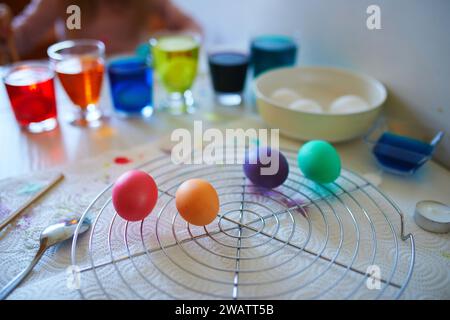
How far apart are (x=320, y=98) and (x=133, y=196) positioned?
1.66 ft

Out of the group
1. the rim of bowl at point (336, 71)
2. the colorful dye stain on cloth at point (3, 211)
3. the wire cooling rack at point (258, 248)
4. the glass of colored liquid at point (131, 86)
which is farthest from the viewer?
the glass of colored liquid at point (131, 86)

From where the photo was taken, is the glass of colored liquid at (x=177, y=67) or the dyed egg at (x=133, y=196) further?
the glass of colored liquid at (x=177, y=67)

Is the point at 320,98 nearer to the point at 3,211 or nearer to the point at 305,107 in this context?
the point at 305,107

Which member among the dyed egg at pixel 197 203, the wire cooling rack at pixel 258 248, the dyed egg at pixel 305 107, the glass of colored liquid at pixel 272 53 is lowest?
the wire cooling rack at pixel 258 248

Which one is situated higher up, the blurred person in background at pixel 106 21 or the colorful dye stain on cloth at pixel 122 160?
the blurred person in background at pixel 106 21

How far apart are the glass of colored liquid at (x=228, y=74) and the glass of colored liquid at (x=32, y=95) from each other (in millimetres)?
342

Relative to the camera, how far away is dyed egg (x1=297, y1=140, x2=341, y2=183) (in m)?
0.65

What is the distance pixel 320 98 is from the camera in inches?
→ 35.4

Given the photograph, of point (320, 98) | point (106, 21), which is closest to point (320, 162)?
point (320, 98)

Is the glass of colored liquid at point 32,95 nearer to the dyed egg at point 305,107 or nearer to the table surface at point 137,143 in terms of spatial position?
the table surface at point 137,143

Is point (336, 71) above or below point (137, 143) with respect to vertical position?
above

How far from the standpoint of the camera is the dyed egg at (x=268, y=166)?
2.10 feet

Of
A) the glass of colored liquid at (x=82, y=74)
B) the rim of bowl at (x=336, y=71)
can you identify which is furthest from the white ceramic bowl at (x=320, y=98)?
the glass of colored liquid at (x=82, y=74)
